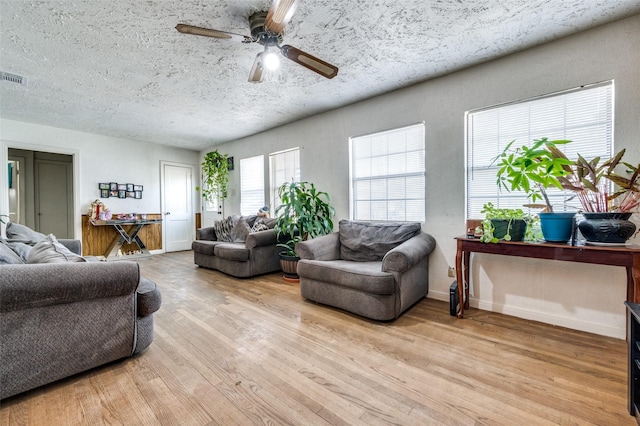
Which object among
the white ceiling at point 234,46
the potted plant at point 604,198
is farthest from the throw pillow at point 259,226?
the potted plant at point 604,198

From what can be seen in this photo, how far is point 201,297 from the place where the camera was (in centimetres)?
310

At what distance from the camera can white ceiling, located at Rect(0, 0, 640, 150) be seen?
6.39 ft

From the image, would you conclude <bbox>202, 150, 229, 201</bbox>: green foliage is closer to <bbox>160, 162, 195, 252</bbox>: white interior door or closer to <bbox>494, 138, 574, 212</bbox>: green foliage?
<bbox>160, 162, 195, 252</bbox>: white interior door

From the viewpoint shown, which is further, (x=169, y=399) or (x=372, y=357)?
(x=372, y=357)

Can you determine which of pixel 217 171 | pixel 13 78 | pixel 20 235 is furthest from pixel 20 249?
pixel 217 171

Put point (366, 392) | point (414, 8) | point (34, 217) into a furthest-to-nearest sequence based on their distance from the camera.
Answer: point (34, 217), point (414, 8), point (366, 392)

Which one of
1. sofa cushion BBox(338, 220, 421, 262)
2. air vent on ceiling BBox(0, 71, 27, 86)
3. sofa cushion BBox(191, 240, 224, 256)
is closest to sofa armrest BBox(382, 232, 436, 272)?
sofa cushion BBox(338, 220, 421, 262)

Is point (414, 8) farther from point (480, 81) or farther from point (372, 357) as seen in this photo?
point (372, 357)

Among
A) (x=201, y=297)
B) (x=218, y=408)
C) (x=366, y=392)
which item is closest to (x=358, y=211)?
(x=201, y=297)

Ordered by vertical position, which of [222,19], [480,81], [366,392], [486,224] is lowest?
[366,392]

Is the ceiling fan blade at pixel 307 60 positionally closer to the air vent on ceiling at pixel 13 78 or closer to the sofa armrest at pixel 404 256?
the sofa armrest at pixel 404 256

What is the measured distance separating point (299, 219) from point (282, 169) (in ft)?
4.83

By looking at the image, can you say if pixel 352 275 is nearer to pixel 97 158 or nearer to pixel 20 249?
pixel 20 249

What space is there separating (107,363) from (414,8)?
3179 millimetres
